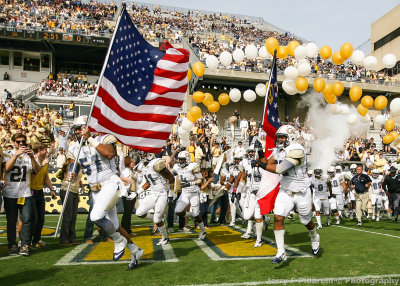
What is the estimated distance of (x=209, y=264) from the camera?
6098 mm

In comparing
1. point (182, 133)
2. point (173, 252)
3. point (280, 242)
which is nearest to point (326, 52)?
point (182, 133)

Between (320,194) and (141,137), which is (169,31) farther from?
(141,137)

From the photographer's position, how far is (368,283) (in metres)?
4.98

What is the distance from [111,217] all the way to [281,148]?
2893 millimetres

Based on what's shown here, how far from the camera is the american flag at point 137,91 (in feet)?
21.4

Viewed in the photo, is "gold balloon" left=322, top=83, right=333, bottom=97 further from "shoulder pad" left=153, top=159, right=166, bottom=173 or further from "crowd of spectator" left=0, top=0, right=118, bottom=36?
"crowd of spectator" left=0, top=0, right=118, bottom=36

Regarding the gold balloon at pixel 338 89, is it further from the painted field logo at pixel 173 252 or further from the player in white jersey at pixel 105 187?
the player in white jersey at pixel 105 187

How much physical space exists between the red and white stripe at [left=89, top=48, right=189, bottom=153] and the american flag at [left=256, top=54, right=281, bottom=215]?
81.1 inches

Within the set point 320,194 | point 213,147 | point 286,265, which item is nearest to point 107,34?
point 213,147

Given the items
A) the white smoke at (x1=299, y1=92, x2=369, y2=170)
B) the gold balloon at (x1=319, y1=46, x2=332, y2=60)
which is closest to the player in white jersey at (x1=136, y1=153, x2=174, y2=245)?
the gold balloon at (x1=319, y1=46, x2=332, y2=60)

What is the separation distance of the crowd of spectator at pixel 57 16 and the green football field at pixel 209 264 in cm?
2741

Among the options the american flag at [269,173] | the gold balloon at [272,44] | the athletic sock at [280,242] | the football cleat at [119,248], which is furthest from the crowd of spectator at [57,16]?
the athletic sock at [280,242]

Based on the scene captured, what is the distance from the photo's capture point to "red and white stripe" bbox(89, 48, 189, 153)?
21.1ft

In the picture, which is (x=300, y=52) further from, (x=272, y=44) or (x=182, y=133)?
(x=182, y=133)
